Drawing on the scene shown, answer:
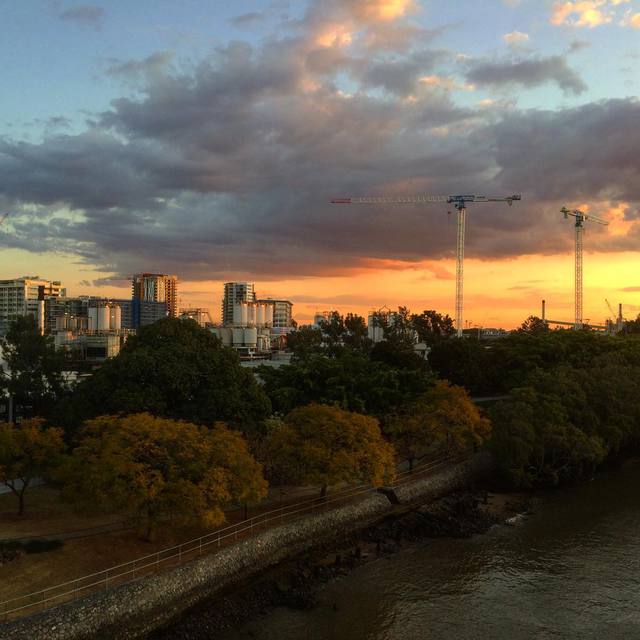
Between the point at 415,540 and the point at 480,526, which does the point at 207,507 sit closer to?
the point at 415,540

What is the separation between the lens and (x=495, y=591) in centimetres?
3119

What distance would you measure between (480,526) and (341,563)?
1194cm

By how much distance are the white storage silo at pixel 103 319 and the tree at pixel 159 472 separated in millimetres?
142221

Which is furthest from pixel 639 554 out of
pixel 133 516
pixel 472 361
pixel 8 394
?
pixel 8 394

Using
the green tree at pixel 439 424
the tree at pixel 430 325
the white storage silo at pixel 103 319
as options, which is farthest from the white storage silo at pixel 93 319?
the green tree at pixel 439 424

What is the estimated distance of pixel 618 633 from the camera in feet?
88.5

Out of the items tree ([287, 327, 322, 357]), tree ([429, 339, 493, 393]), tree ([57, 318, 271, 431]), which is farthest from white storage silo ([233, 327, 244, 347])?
tree ([57, 318, 271, 431])

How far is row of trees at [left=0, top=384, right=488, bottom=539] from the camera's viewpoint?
2928cm

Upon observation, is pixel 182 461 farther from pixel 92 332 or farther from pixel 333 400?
pixel 92 332

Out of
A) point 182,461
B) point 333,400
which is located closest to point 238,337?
point 333,400

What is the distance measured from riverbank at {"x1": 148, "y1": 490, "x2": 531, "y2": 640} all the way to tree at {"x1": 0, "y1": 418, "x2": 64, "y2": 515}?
12.5 metres

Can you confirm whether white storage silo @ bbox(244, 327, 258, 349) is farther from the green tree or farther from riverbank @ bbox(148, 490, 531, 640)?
riverbank @ bbox(148, 490, 531, 640)

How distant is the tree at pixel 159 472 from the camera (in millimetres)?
29125

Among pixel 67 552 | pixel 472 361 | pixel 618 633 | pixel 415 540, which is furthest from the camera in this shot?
pixel 472 361
